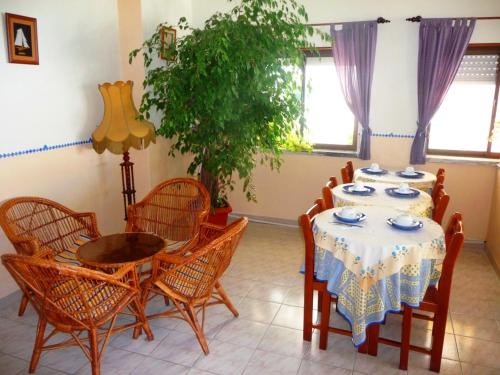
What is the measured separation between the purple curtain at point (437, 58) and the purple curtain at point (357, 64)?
1.57ft

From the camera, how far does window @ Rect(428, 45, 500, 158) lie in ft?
12.9

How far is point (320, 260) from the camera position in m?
2.38

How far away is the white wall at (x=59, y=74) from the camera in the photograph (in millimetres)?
2908

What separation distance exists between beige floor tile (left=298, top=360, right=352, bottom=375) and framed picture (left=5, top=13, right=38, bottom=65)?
9.20 feet

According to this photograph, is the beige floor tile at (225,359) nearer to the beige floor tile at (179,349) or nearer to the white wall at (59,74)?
the beige floor tile at (179,349)

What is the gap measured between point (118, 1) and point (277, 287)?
2994mm

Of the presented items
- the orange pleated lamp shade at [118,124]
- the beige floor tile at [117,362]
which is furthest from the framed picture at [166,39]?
the beige floor tile at [117,362]

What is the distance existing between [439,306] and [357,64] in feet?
8.98

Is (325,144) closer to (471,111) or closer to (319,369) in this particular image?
(471,111)

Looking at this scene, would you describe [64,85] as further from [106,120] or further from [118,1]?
[118,1]

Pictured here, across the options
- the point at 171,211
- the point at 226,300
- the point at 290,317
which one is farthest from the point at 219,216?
the point at 290,317

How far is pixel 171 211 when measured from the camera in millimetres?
3322

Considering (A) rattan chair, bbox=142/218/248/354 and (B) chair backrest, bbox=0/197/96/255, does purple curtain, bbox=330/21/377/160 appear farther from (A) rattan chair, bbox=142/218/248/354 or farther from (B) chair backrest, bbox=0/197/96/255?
(B) chair backrest, bbox=0/197/96/255

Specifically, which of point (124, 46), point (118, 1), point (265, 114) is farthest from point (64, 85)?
point (265, 114)
